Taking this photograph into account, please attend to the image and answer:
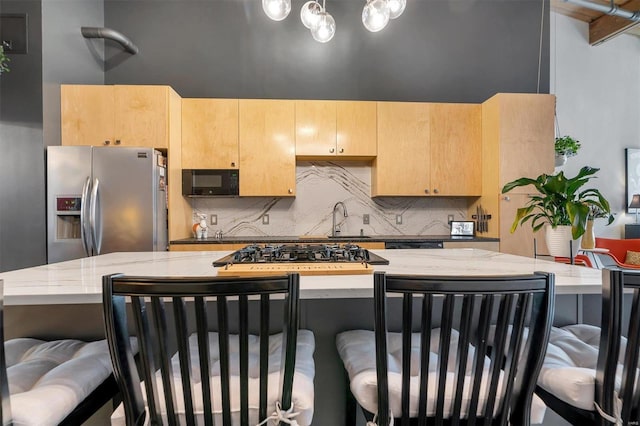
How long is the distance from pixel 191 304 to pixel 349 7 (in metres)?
3.64

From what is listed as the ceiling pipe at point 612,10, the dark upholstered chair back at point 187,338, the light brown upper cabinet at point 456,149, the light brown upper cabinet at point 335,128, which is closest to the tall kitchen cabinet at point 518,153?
the light brown upper cabinet at point 456,149

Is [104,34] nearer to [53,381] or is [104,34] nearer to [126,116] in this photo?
[126,116]

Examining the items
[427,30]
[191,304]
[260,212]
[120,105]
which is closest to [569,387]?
[191,304]

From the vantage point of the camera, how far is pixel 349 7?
3.59 meters

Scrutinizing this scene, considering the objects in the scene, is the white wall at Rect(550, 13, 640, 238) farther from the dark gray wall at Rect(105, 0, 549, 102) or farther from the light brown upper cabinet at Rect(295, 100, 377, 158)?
the light brown upper cabinet at Rect(295, 100, 377, 158)

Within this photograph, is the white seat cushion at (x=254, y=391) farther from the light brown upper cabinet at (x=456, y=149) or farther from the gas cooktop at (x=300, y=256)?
the light brown upper cabinet at (x=456, y=149)

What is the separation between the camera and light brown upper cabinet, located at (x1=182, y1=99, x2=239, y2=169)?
321cm

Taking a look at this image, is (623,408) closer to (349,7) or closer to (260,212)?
(260,212)

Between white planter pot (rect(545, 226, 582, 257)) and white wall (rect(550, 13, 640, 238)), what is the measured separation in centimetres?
517

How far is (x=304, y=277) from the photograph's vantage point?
41.8 inches

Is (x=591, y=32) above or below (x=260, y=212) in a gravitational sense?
above

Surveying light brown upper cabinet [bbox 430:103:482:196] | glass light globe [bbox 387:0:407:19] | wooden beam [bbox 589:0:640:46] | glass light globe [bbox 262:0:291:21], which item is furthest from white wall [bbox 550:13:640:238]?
glass light globe [bbox 262:0:291:21]

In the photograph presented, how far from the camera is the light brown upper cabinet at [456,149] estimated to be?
11.0 feet

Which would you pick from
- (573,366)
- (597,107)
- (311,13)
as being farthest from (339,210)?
(597,107)
